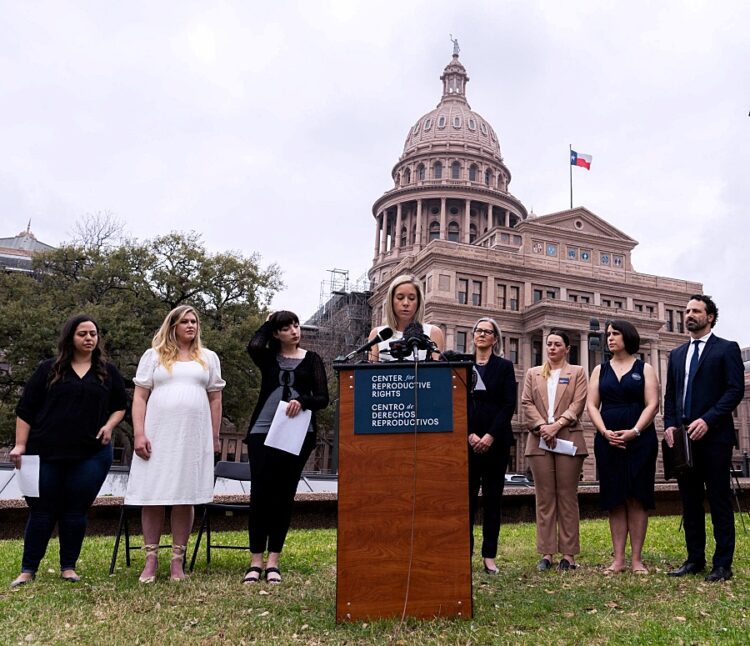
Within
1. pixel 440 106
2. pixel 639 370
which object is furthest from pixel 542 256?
pixel 639 370

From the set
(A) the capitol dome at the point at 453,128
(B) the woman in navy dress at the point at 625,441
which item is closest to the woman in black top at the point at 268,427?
(B) the woman in navy dress at the point at 625,441

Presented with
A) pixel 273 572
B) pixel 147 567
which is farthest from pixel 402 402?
pixel 147 567

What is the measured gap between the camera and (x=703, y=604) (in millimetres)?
4676

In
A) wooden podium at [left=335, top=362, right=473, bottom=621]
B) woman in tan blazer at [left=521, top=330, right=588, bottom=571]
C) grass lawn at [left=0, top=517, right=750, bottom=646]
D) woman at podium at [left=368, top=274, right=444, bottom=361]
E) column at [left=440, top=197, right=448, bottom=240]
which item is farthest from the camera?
column at [left=440, top=197, right=448, bottom=240]

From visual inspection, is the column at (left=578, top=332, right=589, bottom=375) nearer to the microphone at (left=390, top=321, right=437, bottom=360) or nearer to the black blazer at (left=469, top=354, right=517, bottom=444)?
the black blazer at (left=469, top=354, right=517, bottom=444)

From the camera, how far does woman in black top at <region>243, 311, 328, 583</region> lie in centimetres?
584

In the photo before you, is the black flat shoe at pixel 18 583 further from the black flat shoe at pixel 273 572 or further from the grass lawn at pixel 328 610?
the black flat shoe at pixel 273 572

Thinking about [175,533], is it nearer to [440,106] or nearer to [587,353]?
[587,353]

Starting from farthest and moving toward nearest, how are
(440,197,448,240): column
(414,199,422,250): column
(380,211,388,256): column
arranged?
(380,211,388,256): column < (440,197,448,240): column < (414,199,422,250): column

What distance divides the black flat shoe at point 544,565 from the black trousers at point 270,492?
2332 millimetres

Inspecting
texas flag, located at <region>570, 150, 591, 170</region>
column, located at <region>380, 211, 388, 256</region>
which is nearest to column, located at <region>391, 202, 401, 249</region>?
column, located at <region>380, 211, 388, 256</region>

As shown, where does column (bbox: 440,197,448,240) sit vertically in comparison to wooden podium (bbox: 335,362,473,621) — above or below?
above

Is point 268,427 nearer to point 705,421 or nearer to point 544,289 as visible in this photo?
point 705,421

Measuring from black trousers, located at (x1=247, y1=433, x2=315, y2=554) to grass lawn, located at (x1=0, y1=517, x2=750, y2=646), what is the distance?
368 millimetres
